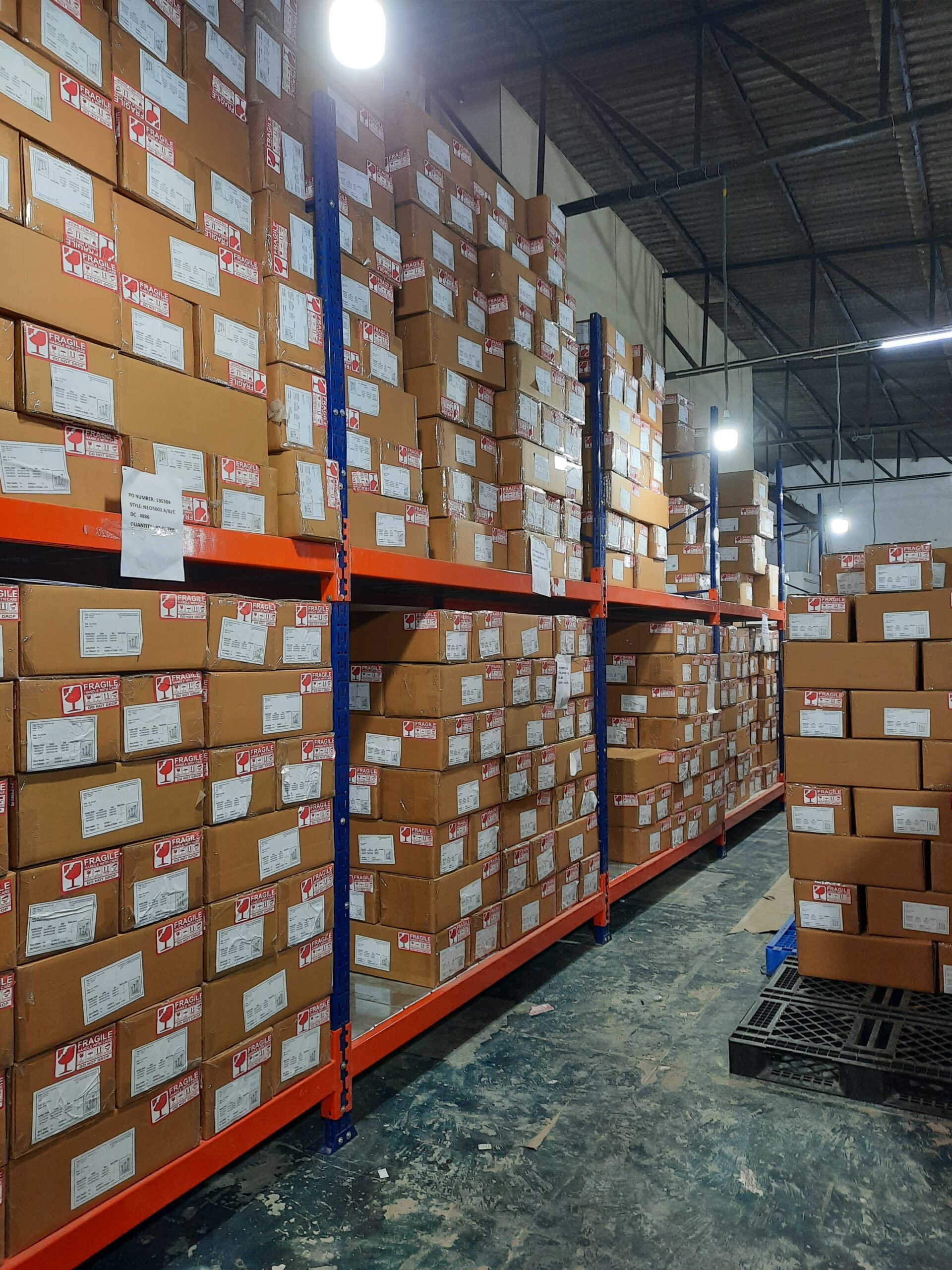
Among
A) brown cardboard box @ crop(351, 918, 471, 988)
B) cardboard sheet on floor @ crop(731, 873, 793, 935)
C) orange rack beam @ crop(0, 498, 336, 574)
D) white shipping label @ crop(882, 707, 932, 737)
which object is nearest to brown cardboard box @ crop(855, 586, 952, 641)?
white shipping label @ crop(882, 707, 932, 737)

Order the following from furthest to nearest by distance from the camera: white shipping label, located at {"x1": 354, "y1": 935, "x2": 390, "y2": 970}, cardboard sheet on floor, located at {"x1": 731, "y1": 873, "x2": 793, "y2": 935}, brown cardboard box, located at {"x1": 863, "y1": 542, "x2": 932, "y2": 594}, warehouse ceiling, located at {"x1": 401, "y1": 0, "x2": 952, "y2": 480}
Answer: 1. warehouse ceiling, located at {"x1": 401, "y1": 0, "x2": 952, "y2": 480}
2. cardboard sheet on floor, located at {"x1": 731, "y1": 873, "x2": 793, "y2": 935}
3. brown cardboard box, located at {"x1": 863, "y1": 542, "x2": 932, "y2": 594}
4. white shipping label, located at {"x1": 354, "y1": 935, "x2": 390, "y2": 970}

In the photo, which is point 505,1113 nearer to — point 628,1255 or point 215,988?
point 628,1255

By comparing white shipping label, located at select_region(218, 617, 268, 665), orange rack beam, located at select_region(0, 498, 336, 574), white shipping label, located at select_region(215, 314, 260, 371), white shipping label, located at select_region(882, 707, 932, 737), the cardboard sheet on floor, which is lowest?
the cardboard sheet on floor

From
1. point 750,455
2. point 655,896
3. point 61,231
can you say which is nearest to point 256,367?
point 61,231

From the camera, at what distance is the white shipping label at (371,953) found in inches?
133

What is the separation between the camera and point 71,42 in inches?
77.4

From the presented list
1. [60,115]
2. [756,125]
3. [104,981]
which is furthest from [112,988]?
[756,125]

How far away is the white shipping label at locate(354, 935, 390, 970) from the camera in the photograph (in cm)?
339

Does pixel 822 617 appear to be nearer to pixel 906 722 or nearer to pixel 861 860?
pixel 906 722

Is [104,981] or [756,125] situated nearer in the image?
[104,981]

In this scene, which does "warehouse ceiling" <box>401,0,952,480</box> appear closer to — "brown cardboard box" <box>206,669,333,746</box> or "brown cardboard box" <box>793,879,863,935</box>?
"brown cardboard box" <box>206,669,333,746</box>

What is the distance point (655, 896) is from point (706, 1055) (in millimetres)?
2314

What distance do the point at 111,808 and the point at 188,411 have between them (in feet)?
3.34

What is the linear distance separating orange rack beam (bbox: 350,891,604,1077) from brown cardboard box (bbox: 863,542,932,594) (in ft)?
7.04
